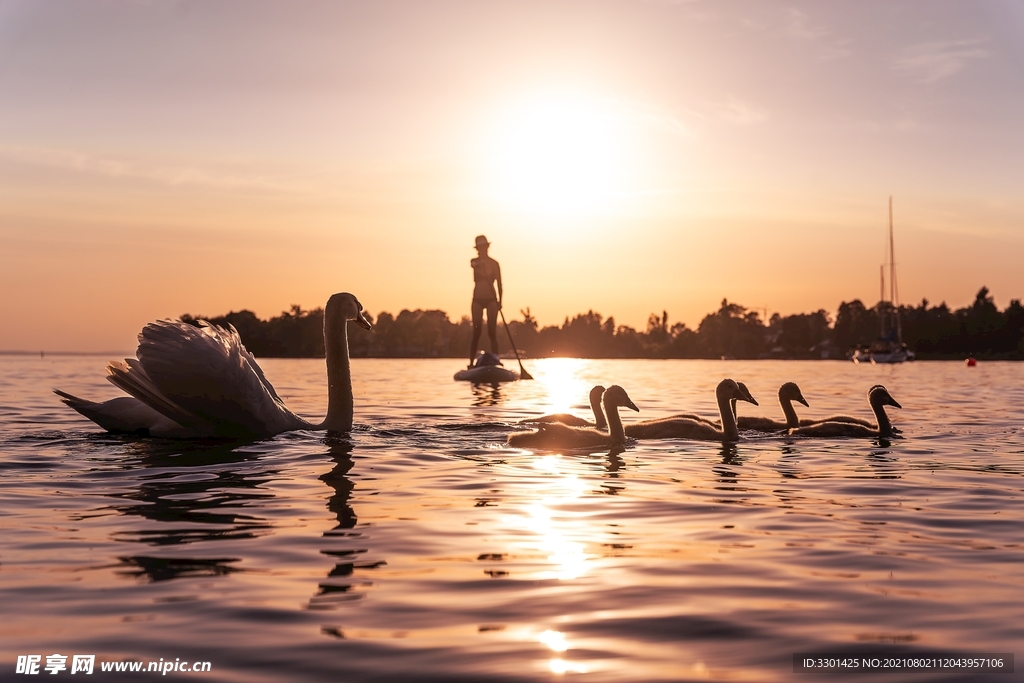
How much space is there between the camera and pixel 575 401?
88.6 ft

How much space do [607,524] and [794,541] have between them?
4.70ft

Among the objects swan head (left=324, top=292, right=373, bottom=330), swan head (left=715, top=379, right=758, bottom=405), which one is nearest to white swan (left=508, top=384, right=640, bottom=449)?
swan head (left=715, top=379, right=758, bottom=405)

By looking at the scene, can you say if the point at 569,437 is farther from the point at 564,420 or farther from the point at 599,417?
the point at 599,417

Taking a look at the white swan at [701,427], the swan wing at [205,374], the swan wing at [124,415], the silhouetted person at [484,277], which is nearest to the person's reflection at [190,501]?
the swan wing at [124,415]

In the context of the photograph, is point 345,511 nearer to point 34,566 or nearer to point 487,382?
point 34,566

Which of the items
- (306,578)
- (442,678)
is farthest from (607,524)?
(442,678)

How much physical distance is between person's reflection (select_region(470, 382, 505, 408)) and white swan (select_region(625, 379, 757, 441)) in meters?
8.25

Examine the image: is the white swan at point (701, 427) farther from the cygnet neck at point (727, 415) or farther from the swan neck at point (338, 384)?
the swan neck at point (338, 384)

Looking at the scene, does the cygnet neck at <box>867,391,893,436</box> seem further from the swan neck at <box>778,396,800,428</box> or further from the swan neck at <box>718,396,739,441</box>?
the swan neck at <box>718,396,739,441</box>

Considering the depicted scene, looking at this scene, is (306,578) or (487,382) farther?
(487,382)

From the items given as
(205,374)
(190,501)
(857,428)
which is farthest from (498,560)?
(857,428)

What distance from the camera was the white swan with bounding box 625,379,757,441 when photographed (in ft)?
47.9

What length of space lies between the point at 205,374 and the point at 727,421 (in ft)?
24.0

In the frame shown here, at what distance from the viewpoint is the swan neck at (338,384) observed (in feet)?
45.6
